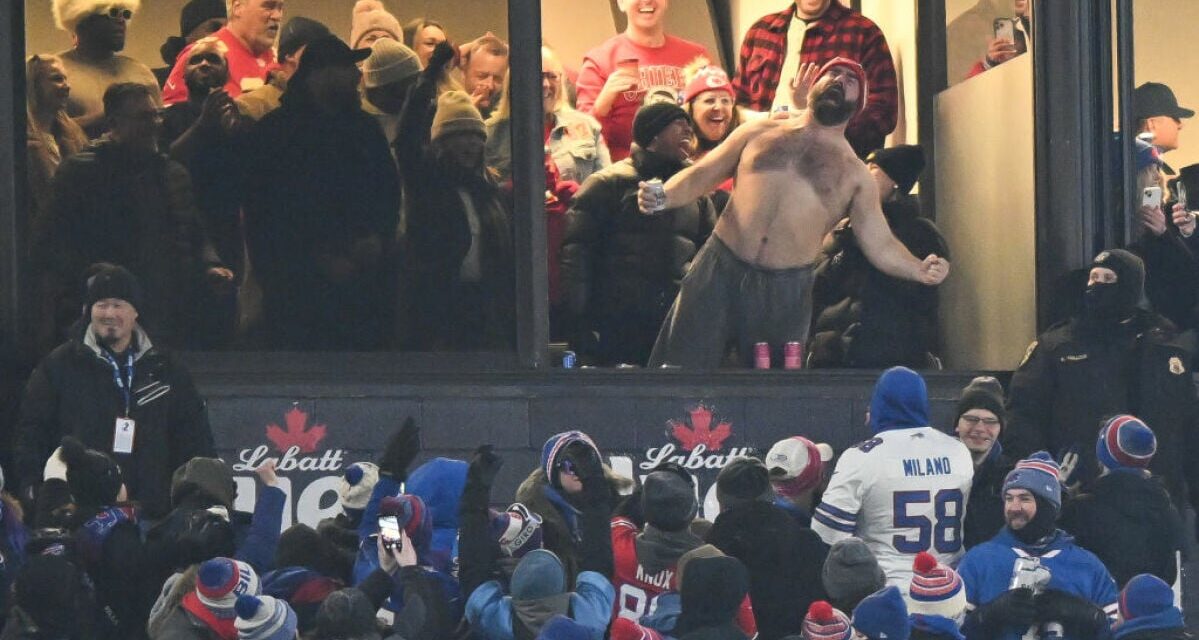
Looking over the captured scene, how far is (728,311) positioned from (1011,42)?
2.08m

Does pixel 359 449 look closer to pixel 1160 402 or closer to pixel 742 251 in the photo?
pixel 742 251

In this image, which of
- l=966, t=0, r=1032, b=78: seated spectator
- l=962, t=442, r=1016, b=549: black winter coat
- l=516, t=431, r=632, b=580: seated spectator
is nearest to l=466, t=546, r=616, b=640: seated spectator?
l=516, t=431, r=632, b=580: seated spectator

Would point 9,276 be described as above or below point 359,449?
above

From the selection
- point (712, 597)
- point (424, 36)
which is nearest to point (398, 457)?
point (712, 597)

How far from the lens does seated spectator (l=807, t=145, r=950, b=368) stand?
12.7 meters

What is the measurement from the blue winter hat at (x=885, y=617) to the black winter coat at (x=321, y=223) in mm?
3979

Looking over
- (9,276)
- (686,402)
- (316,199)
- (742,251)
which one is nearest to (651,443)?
(686,402)

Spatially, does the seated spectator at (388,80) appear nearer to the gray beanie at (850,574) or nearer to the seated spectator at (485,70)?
the seated spectator at (485,70)

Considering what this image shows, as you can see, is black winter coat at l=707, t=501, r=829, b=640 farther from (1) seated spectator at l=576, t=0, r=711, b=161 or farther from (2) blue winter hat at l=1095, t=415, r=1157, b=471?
(1) seated spectator at l=576, t=0, r=711, b=161

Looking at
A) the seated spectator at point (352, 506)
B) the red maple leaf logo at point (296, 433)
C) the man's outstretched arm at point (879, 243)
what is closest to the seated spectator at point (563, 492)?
the seated spectator at point (352, 506)

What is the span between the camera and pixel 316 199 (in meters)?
12.2

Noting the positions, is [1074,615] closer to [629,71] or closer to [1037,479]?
[1037,479]

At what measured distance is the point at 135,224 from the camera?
12.1 metres

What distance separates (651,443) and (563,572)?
10.2 ft
